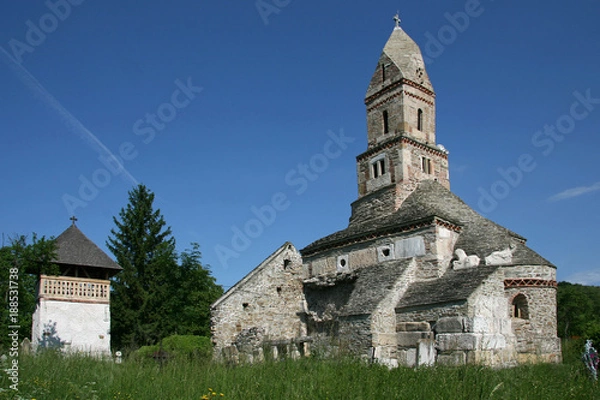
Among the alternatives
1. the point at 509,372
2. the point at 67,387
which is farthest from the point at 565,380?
the point at 67,387

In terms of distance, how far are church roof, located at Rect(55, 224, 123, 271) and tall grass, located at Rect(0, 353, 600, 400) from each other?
16.5 metres

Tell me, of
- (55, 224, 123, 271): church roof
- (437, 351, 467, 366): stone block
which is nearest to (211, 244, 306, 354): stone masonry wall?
(437, 351, 467, 366): stone block

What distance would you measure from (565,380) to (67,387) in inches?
353

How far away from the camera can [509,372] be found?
9.49 m

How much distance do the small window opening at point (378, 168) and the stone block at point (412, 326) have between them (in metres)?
9.21

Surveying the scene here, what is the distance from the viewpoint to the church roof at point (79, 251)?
25.9m

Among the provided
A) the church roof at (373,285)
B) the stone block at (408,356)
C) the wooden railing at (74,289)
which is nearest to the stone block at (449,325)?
the stone block at (408,356)

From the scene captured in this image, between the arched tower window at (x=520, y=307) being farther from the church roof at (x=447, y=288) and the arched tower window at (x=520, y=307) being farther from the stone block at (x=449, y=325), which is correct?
the stone block at (x=449, y=325)

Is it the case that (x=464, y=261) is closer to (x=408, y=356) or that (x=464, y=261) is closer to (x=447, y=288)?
(x=447, y=288)

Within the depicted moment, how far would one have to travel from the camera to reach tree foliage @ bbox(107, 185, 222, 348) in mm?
34250

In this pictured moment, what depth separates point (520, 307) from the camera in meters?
17.9

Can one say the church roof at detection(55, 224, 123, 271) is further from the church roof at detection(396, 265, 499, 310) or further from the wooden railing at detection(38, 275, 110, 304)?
the church roof at detection(396, 265, 499, 310)

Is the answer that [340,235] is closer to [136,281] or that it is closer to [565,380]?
[565,380]

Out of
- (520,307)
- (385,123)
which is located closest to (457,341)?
(520,307)
